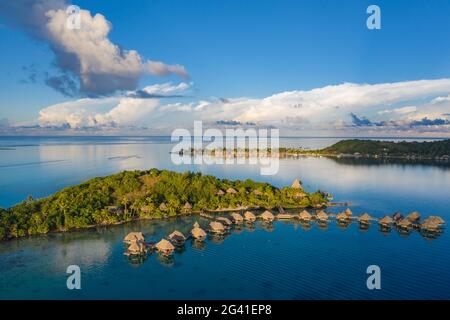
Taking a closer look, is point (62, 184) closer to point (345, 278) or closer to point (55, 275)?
point (55, 275)

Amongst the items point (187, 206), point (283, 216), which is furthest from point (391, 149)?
point (187, 206)

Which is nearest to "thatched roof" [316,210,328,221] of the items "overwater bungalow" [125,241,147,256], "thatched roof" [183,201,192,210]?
"thatched roof" [183,201,192,210]

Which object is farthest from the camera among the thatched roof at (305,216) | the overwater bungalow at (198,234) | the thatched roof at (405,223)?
the thatched roof at (305,216)

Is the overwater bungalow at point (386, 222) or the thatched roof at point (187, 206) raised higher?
the thatched roof at point (187, 206)

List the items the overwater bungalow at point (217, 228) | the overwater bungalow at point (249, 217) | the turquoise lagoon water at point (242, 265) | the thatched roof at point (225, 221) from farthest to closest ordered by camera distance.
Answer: the overwater bungalow at point (249, 217) < the thatched roof at point (225, 221) < the overwater bungalow at point (217, 228) < the turquoise lagoon water at point (242, 265)

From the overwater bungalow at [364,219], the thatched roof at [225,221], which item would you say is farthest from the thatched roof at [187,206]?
the overwater bungalow at [364,219]

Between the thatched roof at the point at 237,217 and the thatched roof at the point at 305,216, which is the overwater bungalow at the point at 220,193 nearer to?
the thatched roof at the point at 237,217

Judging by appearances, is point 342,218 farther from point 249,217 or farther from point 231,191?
point 231,191

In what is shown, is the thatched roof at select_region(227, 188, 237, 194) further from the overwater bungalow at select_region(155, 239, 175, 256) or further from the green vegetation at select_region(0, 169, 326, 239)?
the overwater bungalow at select_region(155, 239, 175, 256)
